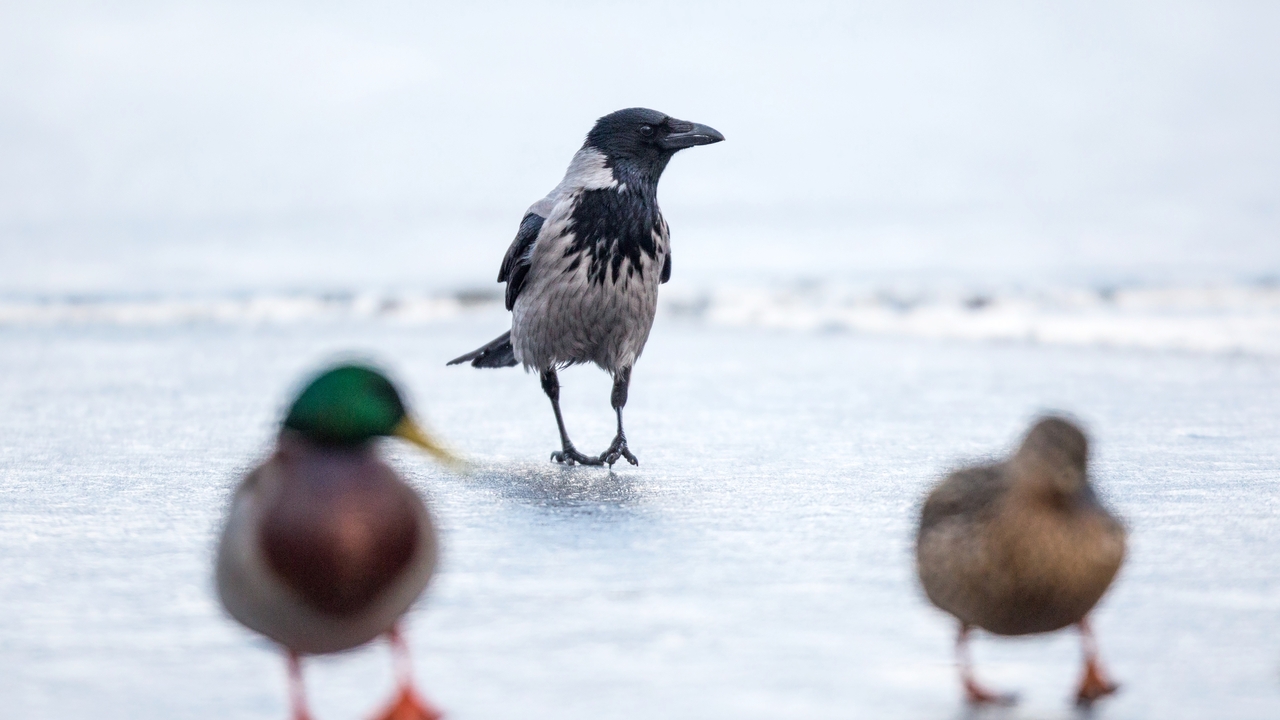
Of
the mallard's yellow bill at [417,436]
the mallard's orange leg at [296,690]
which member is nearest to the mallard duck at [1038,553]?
the mallard's yellow bill at [417,436]

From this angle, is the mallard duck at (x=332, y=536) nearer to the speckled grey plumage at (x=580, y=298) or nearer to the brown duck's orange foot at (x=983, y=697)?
the brown duck's orange foot at (x=983, y=697)

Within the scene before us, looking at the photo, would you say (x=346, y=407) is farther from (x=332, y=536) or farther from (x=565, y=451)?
(x=565, y=451)

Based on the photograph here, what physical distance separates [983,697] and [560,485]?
8.41 feet

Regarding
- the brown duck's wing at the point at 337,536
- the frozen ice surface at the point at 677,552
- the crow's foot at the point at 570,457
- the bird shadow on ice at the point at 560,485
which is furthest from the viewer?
the crow's foot at the point at 570,457

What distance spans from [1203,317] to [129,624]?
9.11 meters

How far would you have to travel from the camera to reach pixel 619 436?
221 inches

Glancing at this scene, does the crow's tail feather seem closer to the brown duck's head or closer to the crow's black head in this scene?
the crow's black head

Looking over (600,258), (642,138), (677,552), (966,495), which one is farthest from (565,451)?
(966,495)

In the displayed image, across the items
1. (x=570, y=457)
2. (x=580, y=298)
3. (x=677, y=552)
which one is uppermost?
(x=580, y=298)

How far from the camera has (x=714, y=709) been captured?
272 centimetres

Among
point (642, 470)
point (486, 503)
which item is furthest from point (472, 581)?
point (642, 470)

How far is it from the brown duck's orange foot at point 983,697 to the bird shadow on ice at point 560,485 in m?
1.97

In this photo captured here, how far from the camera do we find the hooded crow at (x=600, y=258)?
566 centimetres

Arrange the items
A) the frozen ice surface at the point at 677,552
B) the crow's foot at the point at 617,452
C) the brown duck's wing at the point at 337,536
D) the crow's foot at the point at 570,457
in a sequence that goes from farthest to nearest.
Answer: the crow's foot at the point at 570,457, the crow's foot at the point at 617,452, the frozen ice surface at the point at 677,552, the brown duck's wing at the point at 337,536
